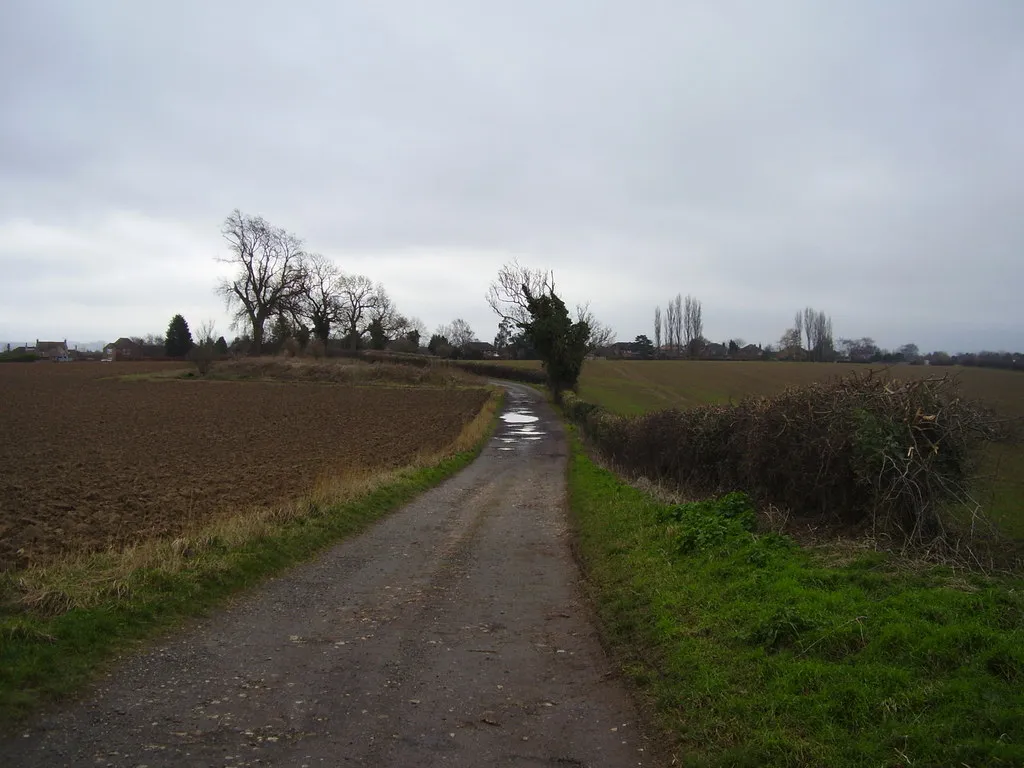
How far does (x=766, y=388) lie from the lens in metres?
51.6

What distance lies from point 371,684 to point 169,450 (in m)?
20.0

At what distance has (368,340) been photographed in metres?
101

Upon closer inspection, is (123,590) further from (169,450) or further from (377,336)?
(377,336)

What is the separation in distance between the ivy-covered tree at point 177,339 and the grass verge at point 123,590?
10369 centimetres

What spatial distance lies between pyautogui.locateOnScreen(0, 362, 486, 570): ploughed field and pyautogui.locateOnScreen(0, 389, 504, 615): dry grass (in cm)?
149

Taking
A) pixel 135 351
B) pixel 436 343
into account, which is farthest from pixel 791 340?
pixel 135 351

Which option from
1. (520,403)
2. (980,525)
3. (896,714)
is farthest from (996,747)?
(520,403)

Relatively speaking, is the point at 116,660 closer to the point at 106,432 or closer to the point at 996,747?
the point at 996,747

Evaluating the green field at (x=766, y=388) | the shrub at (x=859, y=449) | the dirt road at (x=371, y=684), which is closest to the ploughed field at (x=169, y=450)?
the dirt road at (x=371, y=684)

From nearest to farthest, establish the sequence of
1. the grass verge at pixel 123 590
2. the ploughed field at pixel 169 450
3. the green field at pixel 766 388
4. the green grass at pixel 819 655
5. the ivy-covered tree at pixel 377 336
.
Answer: the green grass at pixel 819 655, the grass verge at pixel 123 590, the green field at pixel 766 388, the ploughed field at pixel 169 450, the ivy-covered tree at pixel 377 336

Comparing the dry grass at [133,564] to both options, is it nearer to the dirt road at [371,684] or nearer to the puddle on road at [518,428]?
the dirt road at [371,684]

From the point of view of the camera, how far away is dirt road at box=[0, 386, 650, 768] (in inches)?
163

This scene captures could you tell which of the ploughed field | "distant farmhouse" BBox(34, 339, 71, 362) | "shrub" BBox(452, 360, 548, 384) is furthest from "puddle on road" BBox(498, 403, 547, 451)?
"distant farmhouse" BBox(34, 339, 71, 362)

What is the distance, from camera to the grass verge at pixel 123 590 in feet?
16.4
